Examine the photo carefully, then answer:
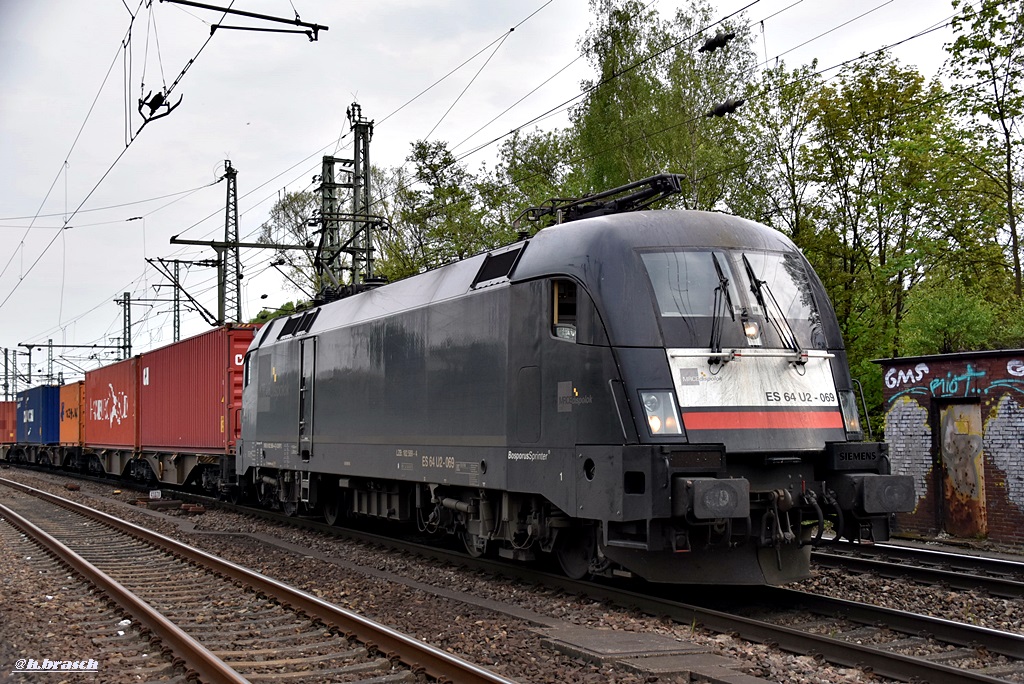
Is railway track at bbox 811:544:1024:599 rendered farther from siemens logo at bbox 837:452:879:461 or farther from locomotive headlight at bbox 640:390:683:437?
locomotive headlight at bbox 640:390:683:437

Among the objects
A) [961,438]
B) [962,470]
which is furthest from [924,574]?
[961,438]

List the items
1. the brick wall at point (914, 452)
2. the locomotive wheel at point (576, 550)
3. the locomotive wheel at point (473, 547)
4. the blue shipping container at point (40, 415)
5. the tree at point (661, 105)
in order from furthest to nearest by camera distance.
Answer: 1. the blue shipping container at point (40, 415)
2. the tree at point (661, 105)
3. the brick wall at point (914, 452)
4. the locomotive wheel at point (473, 547)
5. the locomotive wheel at point (576, 550)

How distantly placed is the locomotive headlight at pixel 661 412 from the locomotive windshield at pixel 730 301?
479mm

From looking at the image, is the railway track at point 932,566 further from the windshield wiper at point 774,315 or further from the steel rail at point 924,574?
the windshield wiper at point 774,315

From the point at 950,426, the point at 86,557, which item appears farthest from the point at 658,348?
the point at 86,557

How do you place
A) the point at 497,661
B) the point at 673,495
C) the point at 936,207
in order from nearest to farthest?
the point at 497,661 → the point at 673,495 → the point at 936,207

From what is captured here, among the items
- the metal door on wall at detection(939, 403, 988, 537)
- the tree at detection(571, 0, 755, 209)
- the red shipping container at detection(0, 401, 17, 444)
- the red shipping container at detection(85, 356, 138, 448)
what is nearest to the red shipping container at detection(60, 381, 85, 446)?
the red shipping container at detection(85, 356, 138, 448)

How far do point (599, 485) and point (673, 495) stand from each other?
0.67m

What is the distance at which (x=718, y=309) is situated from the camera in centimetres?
841

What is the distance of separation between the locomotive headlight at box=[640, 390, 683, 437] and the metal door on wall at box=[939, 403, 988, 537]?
7.32m

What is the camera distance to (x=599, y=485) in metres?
8.06

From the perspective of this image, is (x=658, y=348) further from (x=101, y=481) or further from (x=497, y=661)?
(x=101, y=481)

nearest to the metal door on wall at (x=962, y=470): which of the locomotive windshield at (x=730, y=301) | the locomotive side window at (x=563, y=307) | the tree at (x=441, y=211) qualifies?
the locomotive windshield at (x=730, y=301)

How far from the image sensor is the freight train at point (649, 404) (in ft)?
26.1
